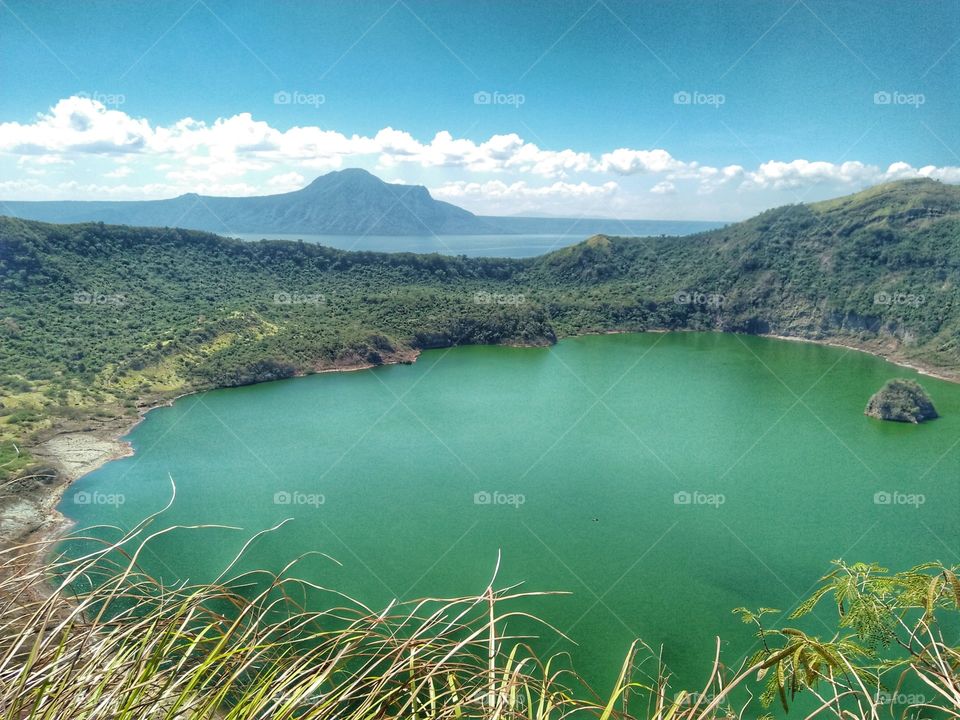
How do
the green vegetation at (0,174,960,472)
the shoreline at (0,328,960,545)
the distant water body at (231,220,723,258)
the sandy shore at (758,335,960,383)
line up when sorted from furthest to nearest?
the distant water body at (231,220,723,258) → the sandy shore at (758,335,960,383) → the green vegetation at (0,174,960,472) → the shoreline at (0,328,960,545)

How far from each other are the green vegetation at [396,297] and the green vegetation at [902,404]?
915cm

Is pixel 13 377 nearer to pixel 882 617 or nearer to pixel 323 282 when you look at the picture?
pixel 323 282

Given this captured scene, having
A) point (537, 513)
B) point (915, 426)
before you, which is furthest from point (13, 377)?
point (915, 426)

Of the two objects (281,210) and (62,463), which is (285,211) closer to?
(281,210)

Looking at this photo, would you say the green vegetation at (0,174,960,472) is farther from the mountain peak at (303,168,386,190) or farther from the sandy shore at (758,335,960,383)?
the mountain peak at (303,168,386,190)

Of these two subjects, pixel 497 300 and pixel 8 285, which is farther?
pixel 497 300

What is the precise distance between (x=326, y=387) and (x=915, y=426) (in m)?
22.5

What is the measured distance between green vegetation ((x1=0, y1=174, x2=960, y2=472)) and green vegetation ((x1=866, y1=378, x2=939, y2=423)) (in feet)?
30.0

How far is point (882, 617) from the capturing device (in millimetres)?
3320

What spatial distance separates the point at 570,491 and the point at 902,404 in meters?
15.0

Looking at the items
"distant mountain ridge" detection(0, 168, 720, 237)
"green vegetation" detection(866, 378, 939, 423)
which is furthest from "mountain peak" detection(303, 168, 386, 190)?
"green vegetation" detection(866, 378, 939, 423)

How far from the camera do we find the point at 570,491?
15.7 m

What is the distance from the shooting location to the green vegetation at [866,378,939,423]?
22703mm

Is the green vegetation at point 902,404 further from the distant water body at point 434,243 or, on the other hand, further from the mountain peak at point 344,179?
the mountain peak at point 344,179
